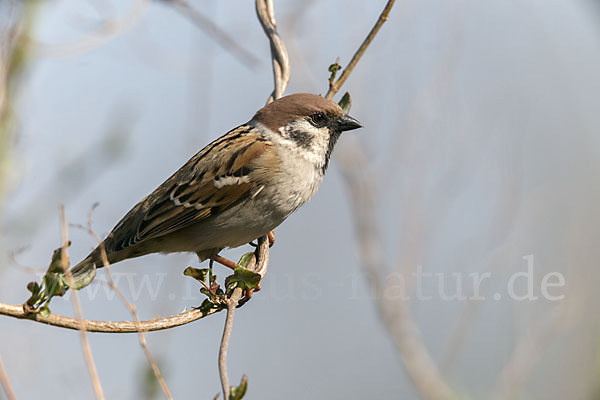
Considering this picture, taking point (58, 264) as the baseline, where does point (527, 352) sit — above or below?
below

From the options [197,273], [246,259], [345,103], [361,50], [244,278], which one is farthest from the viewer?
[345,103]

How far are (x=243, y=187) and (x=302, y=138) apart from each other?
1.22ft

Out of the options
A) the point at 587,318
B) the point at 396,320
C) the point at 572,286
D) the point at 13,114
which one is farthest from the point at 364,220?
the point at 13,114

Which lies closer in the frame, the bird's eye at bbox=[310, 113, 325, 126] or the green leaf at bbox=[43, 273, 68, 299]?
the green leaf at bbox=[43, 273, 68, 299]

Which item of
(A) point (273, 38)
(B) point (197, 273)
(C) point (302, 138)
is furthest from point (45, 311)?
(C) point (302, 138)

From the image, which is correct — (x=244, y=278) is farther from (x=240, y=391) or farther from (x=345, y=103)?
(x=345, y=103)

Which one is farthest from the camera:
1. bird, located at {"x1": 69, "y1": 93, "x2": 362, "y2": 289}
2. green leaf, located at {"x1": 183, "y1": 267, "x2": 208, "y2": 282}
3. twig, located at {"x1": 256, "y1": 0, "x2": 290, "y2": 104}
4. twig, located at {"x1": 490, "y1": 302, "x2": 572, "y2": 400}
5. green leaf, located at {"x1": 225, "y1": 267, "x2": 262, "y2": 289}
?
twig, located at {"x1": 490, "y1": 302, "x2": 572, "y2": 400}

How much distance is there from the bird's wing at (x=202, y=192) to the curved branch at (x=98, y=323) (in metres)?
1.14

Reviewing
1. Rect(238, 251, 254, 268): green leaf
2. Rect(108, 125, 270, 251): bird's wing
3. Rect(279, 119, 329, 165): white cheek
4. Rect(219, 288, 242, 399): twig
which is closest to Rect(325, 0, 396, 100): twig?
Rect(279, 119, 329, 165): white cheek

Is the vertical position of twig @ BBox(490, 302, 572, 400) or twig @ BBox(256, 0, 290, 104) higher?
twig @ BBox(256, 0, 290, 104)

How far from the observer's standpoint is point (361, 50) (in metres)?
2.54

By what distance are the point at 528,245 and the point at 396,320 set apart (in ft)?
2.95

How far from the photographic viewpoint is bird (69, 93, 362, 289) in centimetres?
299

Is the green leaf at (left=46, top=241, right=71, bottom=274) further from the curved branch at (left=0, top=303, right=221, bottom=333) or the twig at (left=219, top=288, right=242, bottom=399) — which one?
the twig at (left=219, top=288, right=242, bottom=399)
